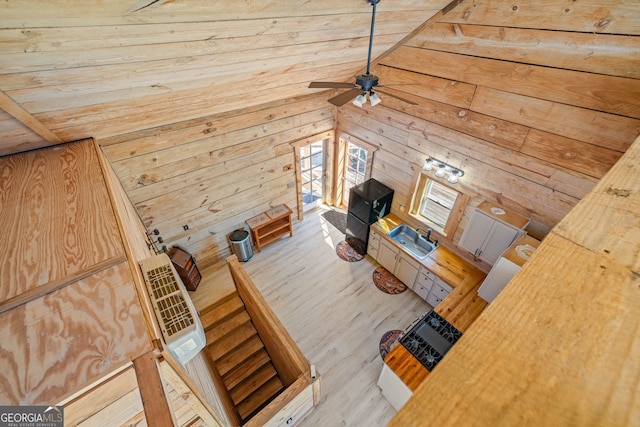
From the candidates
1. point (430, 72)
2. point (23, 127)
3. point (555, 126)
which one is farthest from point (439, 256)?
point (23, 127)

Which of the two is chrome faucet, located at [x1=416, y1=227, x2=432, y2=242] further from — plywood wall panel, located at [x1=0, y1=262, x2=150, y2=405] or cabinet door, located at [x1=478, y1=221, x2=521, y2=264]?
plywood wall panel, located at [x1=0, y1=262, x2=150, y2=405]

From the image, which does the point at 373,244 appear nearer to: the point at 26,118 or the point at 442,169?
the point at 442,169

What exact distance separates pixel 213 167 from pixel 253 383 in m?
3.08

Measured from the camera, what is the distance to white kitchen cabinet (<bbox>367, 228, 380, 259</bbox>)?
4699 mm

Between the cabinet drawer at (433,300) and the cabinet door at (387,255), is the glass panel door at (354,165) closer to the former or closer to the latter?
the cabinet door at (387,255)

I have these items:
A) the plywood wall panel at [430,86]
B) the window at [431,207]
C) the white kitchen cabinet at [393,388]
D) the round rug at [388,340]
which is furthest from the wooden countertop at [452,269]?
the plywood wall panel at [430,86]

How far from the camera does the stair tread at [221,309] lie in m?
3.74

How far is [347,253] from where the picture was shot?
17.1 feet

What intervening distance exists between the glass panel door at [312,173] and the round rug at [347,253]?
1234 mm

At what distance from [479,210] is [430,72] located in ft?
6.10

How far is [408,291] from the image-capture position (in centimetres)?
455

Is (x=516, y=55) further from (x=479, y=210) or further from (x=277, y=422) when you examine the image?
(x=277, y=422)

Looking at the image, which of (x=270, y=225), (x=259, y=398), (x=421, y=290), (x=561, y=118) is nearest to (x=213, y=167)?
(x=270, y=225)

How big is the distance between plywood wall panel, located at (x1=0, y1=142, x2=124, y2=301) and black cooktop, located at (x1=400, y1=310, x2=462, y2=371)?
2932 mm
